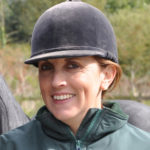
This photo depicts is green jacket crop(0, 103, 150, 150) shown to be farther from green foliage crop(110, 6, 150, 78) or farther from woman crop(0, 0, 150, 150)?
green foliage crop(110, 6, 150, 78)

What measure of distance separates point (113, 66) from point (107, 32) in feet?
0.55

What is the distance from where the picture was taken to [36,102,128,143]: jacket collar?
1.63 m

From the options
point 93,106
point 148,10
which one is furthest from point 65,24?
point 148,10

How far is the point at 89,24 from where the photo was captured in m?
1.69

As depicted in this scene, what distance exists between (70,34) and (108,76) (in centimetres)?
30

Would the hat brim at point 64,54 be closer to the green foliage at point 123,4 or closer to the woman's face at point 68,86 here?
the woman's face at point 68,86

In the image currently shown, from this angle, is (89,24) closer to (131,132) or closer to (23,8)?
(131,132)

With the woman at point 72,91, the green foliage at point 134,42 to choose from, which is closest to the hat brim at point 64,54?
the woman at point 72,91

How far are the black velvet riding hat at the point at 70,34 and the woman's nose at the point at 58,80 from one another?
84 millimetres

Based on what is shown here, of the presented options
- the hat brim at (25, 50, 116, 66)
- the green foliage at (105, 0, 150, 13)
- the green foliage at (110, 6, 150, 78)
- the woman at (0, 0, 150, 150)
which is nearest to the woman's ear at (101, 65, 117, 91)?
the woman at (0, 0, 150, 150)

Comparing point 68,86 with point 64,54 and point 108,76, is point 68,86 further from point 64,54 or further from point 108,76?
point 108,76

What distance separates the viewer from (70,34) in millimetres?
1640

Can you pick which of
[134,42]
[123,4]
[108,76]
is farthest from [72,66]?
[123,4]

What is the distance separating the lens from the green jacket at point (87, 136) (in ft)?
5.33
